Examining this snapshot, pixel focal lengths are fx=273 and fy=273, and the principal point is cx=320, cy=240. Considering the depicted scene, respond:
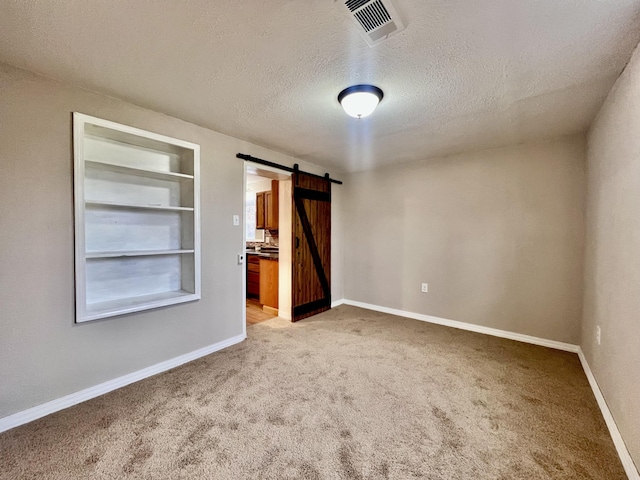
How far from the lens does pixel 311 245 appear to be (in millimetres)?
4086

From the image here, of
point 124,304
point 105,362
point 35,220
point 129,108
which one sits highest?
point 129,108

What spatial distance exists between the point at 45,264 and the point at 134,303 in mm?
647

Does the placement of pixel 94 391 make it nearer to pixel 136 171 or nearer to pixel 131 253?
pixel 131 253

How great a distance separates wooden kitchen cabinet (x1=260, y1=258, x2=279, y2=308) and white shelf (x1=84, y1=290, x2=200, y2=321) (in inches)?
63.8

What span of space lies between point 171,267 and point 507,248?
3.74 metres

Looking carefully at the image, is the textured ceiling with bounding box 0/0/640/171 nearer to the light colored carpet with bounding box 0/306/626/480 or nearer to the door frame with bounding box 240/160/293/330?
the door frame with bounding box 240/160/293/330

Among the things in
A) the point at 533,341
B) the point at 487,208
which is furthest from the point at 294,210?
the point at 533,341

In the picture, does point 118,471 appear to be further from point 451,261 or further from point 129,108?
point 451,261

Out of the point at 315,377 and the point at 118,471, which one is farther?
the point at 315,377

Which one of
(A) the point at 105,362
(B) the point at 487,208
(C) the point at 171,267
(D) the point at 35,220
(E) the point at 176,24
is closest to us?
(E) the point at 176,24

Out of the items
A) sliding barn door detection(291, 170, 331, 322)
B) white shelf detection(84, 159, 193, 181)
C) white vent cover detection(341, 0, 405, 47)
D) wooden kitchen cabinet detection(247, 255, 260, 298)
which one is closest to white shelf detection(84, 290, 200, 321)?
white shelf detection(84, 159, 193, 181)

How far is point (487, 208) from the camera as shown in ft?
11.0

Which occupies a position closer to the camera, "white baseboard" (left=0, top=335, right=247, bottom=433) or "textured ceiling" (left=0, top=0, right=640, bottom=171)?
"textured ceiling" (left=0, top=0, right=640, bottom=171)

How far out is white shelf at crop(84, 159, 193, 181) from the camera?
7.20 feet
